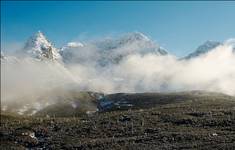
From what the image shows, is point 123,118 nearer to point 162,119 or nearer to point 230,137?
point 162,119

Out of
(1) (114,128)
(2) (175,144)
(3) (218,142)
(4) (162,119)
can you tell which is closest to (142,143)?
(2) (175,144)

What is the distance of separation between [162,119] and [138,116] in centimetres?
890

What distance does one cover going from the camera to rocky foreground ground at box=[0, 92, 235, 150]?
9012cm

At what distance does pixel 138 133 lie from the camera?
10769 centimetres

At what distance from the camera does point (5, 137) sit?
385 feet

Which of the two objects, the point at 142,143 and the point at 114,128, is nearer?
the point at 142,143

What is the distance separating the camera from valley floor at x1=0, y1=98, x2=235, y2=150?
9012cm

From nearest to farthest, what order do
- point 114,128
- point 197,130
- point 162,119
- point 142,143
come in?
point 142,143, point 197,130, point 114,128, point 162,119

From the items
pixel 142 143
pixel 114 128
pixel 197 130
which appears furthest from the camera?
pixel 114 128

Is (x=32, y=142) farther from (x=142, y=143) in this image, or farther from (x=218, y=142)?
(x=218, y=142)

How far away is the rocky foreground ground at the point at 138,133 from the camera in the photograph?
90.1 m

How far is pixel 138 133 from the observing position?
107688 millimetres

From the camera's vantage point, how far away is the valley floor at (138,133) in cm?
9012

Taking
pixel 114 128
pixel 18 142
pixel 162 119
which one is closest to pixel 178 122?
pixel 162 119
